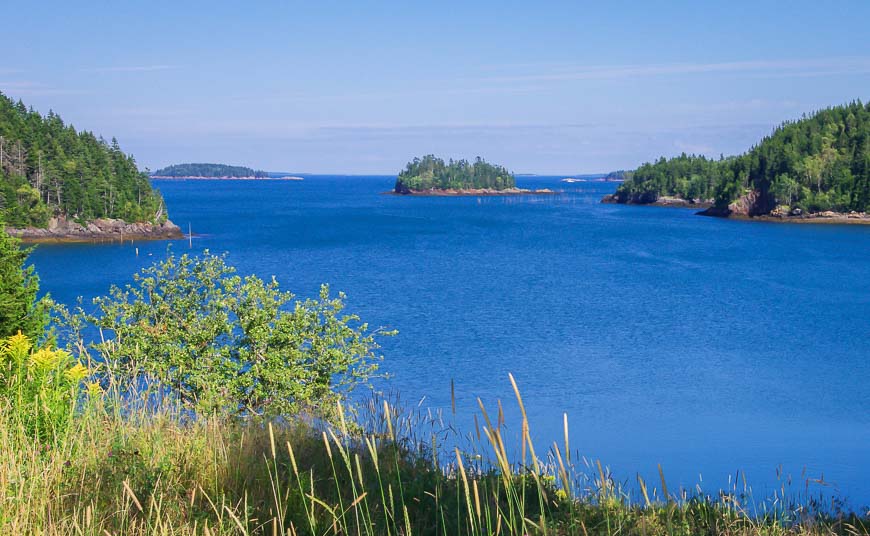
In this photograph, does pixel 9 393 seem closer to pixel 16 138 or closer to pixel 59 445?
pixel 59 445

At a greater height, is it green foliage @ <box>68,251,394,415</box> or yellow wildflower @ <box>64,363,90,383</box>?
yellow wildflower @ <box>64,363,90,383</box>

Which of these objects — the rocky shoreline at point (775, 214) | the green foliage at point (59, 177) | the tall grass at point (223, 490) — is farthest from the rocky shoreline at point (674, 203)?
the tall grass at point (223, 490)

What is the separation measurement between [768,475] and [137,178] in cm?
8678

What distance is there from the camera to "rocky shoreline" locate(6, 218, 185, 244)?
81.5 meters

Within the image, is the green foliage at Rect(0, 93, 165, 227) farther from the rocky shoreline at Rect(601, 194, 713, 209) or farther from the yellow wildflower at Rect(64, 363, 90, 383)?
the rocky shoreline at Rect(601, 194, 713, 209)

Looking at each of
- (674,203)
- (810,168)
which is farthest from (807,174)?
(674,203)

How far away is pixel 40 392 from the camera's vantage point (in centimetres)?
551

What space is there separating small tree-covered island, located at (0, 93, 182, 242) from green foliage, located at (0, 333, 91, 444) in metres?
78.8

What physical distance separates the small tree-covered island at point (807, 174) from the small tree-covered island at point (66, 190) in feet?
280

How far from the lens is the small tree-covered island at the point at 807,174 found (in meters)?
117

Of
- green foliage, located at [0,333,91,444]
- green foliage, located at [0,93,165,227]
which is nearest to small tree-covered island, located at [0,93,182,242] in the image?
green foliage, located at [0,93,165,227]

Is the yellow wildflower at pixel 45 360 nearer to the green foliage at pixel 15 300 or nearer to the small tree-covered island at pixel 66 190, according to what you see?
the green foliage at pixel 15 300

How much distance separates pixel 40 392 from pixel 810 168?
5218 inches

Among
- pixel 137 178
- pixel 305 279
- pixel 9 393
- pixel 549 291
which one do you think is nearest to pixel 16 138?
pixel 137 178
